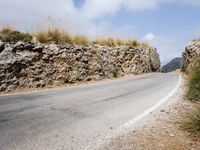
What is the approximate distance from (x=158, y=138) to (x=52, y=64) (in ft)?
40.1

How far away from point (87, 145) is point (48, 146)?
2.21 ft

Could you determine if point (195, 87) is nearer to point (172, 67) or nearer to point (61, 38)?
point (61, 38)

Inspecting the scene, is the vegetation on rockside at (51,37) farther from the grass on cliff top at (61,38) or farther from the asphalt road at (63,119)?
the asphalt road at (63,119)

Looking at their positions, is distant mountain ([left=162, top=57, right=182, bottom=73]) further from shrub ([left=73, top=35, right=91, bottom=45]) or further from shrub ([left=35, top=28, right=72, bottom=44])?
shrub ([left=35, top=28, right=72, bottom=44])

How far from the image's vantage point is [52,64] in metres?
18.1

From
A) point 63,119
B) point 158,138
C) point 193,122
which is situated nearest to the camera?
point 158,138

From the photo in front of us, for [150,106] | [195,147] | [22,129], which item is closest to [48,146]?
[22,129]

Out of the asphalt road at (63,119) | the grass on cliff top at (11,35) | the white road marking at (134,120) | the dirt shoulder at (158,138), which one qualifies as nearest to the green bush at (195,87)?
the white road marking at (134,120)

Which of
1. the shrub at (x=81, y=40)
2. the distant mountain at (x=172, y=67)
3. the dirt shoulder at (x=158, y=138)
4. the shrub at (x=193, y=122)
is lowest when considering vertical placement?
the distant mountain at (x=172, y=67)

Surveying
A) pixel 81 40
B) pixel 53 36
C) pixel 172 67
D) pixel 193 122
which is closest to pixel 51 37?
pixel 53 36

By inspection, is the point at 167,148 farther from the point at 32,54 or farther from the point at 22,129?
the point at 32,54

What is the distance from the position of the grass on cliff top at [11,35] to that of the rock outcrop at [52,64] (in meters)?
0.57

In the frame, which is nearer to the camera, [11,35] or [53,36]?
[11,35]

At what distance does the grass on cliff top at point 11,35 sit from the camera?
665 inches
